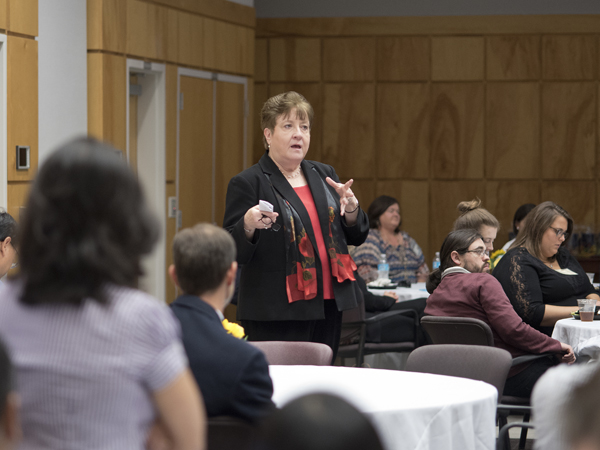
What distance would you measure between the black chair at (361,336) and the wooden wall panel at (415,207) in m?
3.60

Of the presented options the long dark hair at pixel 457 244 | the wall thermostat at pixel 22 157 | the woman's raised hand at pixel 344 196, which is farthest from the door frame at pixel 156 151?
the woman's raised hand at pixel 344 196

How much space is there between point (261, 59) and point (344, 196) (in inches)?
241

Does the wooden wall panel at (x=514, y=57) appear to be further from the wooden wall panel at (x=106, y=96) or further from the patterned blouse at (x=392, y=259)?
the wooden wall panel at (x=106, y=96)

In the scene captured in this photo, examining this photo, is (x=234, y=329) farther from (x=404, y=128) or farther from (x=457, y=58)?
(x=457, y=58)

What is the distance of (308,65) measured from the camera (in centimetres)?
912

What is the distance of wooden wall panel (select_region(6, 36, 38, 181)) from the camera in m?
5.07

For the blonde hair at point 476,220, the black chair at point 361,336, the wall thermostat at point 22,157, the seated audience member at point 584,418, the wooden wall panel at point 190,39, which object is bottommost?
the black chair at point 361,336

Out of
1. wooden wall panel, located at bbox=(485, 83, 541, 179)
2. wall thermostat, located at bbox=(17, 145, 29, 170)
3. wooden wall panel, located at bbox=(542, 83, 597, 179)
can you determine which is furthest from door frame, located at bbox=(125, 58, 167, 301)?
wooden wall panel, located at bbox=(542, 83, 597, 179)

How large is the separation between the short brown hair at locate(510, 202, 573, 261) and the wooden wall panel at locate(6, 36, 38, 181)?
3.24 m

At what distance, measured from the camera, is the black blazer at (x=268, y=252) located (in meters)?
3.26

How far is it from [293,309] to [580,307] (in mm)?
1916

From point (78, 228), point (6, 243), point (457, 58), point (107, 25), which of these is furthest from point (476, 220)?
point (457, 58)

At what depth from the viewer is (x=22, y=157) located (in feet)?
17.0

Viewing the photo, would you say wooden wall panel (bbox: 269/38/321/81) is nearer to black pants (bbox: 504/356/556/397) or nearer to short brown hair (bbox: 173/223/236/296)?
black pants (bbox: 504/356/556/397)
